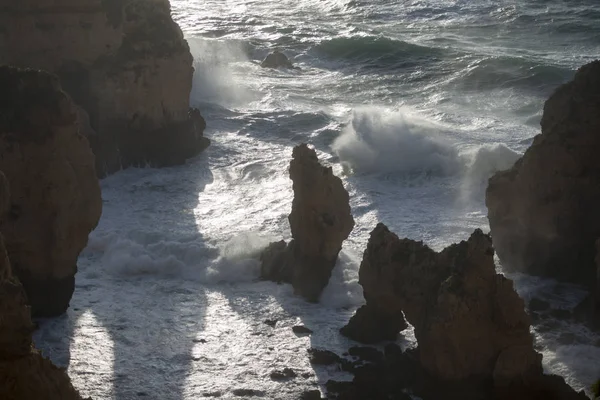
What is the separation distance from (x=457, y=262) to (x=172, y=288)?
19.1ft

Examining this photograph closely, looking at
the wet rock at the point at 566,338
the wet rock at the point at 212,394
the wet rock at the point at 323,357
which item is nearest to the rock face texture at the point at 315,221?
the wet rock at the point at 323,357

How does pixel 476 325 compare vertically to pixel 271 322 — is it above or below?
above

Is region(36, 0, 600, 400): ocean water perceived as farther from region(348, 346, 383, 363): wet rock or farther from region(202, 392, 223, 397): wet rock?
region(348, 346, 383, 363): wet rock

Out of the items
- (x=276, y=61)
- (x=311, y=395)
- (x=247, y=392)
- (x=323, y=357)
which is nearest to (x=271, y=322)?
(x=323, y=357)

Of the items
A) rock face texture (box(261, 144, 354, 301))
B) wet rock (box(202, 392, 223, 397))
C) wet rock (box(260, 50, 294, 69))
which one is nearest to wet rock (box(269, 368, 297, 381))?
wet rock (box(202, 392, 223, 397))

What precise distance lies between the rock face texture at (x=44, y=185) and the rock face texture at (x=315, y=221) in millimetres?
3262

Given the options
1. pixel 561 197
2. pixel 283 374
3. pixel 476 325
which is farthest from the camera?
pixel 561 197

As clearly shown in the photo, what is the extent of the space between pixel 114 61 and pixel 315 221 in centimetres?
920

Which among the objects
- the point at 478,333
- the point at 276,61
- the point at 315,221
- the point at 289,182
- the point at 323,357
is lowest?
the point at 323,357

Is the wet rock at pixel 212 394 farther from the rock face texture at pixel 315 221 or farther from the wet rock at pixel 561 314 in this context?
the wet rock at pixel 561 314

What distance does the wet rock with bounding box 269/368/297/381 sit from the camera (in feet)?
51.2

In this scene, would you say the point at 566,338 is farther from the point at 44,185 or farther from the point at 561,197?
the point at 44,185

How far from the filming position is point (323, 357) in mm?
16047

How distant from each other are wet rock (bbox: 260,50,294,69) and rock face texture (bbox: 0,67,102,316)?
20690 millimetres
